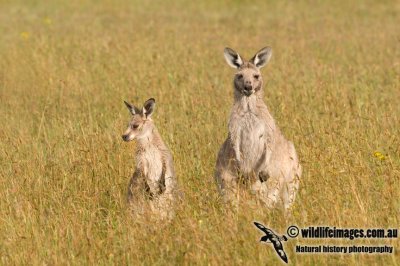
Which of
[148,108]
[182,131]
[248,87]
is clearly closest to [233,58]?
[248,87]

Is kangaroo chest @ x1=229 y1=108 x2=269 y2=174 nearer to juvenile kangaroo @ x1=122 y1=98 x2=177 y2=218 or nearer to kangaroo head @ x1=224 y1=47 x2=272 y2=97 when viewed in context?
kangaroo head @ x1=224 y1=47 x2=272 y2=97

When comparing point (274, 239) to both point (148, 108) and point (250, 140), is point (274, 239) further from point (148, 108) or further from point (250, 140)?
point (148, 108)

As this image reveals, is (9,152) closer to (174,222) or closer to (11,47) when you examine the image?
(174,222)

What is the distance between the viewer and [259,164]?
27.1ft

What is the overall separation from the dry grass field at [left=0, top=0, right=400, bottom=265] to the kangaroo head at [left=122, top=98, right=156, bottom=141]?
1.85 ft

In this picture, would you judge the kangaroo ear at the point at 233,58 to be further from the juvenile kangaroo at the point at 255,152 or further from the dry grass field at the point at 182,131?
the dry grass field at the point at 182,131

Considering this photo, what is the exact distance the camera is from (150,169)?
841 cm

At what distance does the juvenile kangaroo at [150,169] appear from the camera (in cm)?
807

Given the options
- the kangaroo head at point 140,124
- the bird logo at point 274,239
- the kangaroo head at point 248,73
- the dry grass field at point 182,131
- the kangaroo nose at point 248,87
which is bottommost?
the bird logo at point 274,239

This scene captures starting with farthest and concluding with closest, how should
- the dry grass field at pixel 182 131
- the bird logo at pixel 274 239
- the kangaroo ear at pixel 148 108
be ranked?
1. the kangaroo ear at pixel 148 108
2. the dry grass field at pixel 182 131
3. the bird logo at pixel 274 239

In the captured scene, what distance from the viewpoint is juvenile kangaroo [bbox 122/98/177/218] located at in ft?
26.5

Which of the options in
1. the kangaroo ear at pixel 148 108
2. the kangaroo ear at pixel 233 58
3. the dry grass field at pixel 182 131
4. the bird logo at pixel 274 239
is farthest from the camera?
the kangaroo ear at pixel 148 108

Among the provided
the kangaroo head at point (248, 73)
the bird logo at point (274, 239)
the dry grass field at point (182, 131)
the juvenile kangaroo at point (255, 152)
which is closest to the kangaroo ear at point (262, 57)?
the kangaroo head at point (248, 73)

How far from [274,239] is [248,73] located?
234 cm
